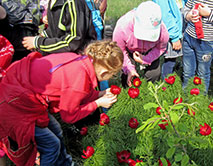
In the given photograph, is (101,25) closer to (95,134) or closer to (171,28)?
(171,28)

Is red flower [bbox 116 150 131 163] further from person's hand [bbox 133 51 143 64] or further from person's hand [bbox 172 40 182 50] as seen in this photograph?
person's hand [bbox 172 40 182 50]

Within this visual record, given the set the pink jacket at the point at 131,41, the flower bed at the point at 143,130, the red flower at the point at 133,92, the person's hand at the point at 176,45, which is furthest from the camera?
the person's hand at the point at 176,45

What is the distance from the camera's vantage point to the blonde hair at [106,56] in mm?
1329

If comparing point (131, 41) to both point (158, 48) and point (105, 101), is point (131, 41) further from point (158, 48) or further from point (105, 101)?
point (105, 101)

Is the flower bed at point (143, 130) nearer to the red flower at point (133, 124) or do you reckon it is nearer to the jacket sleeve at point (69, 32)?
the red flower at point (133, 124)

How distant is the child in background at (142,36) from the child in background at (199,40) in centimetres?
41

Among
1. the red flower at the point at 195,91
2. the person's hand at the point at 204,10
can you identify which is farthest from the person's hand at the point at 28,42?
the person's hand at the point at 204,10

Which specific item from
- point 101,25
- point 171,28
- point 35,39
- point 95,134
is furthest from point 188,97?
point 35,39

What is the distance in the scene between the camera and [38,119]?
4.61 feet

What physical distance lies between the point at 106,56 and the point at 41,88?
1.57 feet

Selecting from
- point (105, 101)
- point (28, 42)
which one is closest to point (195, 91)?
point (105, 101)

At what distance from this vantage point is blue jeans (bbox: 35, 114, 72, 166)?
1479mm

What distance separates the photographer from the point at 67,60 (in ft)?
4.27

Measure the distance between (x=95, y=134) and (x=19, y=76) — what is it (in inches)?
38.1
